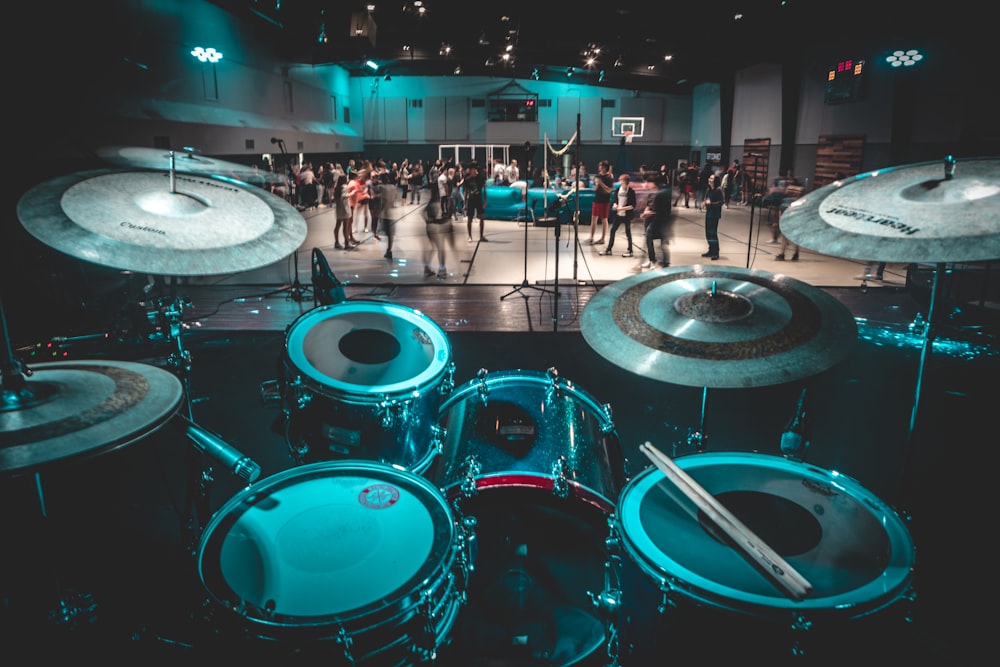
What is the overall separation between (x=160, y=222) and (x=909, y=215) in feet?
9.79

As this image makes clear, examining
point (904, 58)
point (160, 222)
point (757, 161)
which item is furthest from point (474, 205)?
point (757, 161)

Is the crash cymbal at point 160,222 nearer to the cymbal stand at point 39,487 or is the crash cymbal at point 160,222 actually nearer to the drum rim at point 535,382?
the cymbal stand at point 39,487

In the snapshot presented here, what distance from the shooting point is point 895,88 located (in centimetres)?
1359

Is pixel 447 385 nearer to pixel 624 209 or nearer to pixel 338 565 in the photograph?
pixel 338 565

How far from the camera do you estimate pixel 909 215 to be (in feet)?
6.97

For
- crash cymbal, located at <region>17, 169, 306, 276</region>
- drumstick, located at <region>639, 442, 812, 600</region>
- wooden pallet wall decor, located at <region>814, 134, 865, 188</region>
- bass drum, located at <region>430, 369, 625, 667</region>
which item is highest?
wooden pallet wall decor, located at <region>814, 134, 865, 188</region>

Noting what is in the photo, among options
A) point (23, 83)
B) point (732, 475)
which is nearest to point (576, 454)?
point (732, 475)

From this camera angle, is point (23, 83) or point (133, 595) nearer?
point (133, 595)

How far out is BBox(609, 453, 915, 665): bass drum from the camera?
1.37 m

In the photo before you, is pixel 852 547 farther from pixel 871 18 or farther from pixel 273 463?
pixel 871 18

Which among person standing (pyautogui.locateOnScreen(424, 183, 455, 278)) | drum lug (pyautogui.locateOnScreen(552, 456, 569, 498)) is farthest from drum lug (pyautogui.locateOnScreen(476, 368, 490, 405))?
person standing (pyautogui.locateOnScreen(424, 183, 455, 278))

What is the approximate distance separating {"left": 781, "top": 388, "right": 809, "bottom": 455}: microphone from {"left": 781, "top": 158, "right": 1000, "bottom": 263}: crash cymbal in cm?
83

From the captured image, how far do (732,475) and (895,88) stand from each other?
52.7 ft

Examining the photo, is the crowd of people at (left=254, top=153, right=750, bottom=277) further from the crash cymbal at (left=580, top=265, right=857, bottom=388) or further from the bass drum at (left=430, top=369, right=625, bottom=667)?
the bass drum at (left=430, top=369, right=625, bottom=667)
